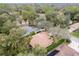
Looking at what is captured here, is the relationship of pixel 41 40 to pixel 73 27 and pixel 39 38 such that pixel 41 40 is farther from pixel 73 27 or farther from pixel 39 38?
pixel 73 27

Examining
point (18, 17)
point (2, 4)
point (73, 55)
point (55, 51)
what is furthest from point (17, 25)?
point (73, 55)

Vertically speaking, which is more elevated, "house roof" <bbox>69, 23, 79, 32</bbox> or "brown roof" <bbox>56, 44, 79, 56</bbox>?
"house roof" <bbox>69, 23, 79, 32</bbox>

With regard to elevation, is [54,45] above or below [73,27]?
below

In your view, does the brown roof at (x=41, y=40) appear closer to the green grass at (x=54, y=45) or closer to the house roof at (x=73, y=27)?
the green grass at (x=54, y=45)

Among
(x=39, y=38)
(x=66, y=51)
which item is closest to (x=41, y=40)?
(x=39, y=38)

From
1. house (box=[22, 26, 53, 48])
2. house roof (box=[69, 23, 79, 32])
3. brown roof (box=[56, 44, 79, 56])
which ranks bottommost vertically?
brown roof (box=[56, 44, 79, 56])

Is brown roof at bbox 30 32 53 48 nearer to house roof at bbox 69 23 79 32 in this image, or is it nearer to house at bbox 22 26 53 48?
house at bbox 22 26 53 48

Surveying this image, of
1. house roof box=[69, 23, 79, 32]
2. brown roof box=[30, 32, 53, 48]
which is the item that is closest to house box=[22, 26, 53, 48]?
brown roof box=[30, 32, 53, 48]

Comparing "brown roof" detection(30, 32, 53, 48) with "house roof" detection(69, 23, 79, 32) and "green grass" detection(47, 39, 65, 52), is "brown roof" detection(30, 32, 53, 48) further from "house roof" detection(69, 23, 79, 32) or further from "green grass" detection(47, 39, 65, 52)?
"house roof" detection(69, 23, 79, 32)
